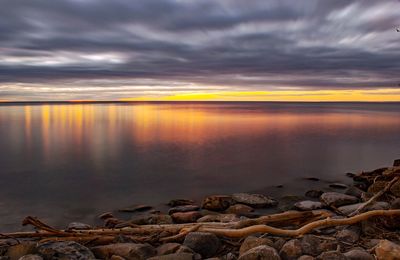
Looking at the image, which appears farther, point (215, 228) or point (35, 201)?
point (35, 201)

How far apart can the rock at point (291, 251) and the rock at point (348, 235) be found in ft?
3.74

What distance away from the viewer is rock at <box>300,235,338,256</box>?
5.96 meters

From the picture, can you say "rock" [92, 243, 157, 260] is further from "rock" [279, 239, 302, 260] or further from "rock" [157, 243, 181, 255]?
"rock" [279, 239, 302, 260]

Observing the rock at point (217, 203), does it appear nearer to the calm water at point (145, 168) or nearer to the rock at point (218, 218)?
the rock at point (218, 218)

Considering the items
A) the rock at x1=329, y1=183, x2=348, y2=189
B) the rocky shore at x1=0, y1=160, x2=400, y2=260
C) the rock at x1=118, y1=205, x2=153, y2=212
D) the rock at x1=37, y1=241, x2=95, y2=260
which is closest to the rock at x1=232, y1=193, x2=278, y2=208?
the rocky shore at x1=0, y1=160, x2=400, y2=260

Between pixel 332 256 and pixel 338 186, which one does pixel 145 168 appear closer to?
pixel 338 186

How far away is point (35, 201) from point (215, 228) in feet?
26.2

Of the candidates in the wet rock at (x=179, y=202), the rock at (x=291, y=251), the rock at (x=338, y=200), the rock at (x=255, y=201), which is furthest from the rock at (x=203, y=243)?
the rock at (x=338, y=200)

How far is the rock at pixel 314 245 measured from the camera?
19.6ft

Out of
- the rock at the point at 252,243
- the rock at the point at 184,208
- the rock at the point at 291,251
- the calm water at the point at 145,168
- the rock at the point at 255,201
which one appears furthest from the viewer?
the calm water at the point at 145,168

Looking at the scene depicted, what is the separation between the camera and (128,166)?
18391 millimetres

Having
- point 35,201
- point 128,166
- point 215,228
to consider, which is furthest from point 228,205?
point 128,166

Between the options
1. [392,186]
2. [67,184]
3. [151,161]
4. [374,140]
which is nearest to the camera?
[392,186]

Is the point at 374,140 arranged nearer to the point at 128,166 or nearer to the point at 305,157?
the point at 305,157
